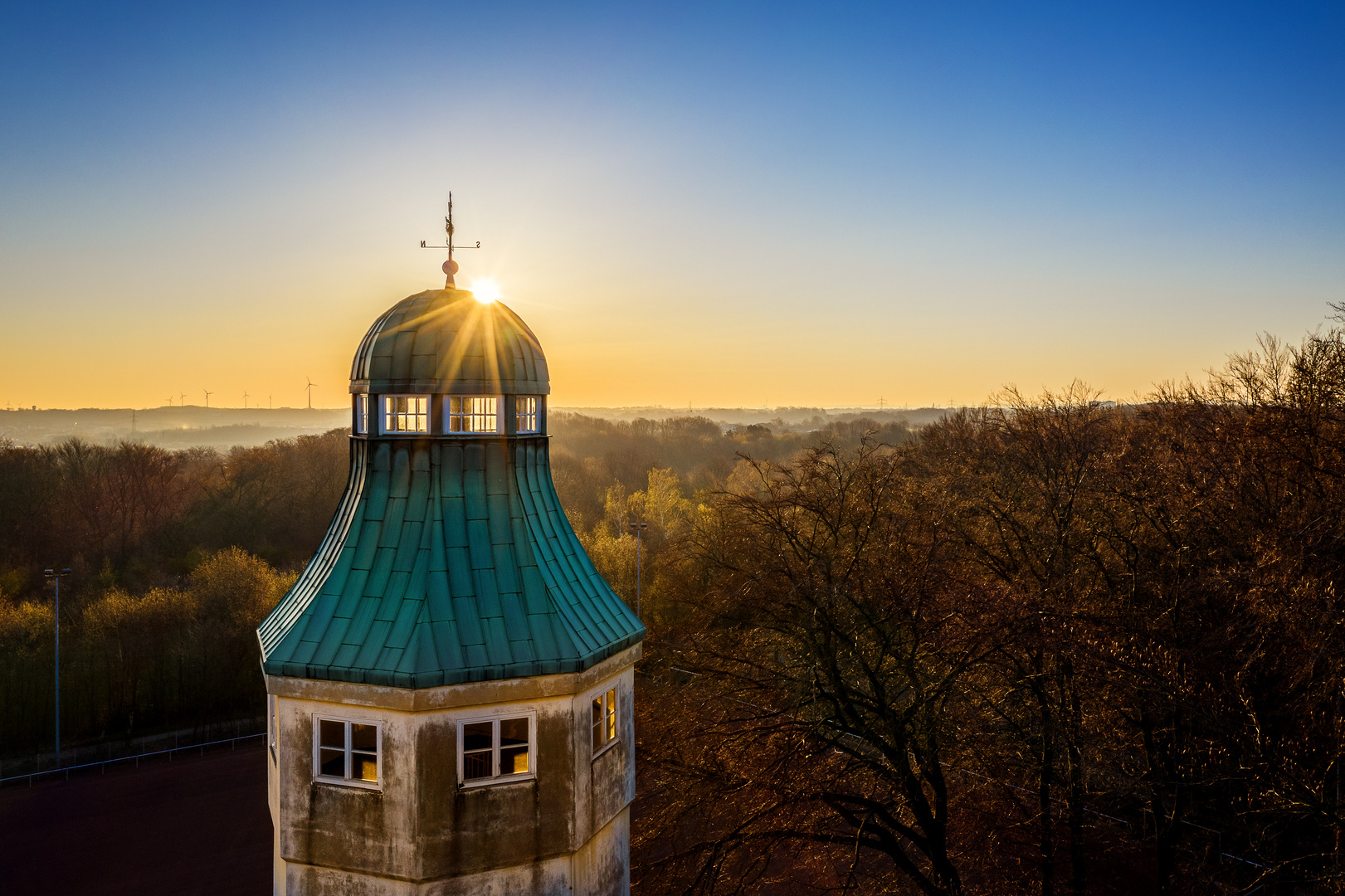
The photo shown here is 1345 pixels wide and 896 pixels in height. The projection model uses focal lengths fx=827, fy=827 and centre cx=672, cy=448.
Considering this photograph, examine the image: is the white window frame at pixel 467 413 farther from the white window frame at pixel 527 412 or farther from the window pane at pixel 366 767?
the window pane at pixel 366 767

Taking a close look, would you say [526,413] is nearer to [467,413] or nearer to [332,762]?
[467,413]

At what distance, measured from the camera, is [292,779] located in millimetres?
10555

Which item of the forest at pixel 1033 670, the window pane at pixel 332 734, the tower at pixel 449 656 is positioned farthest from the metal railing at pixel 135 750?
the window pane at pixel 332 734

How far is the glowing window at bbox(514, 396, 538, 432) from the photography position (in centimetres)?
1223

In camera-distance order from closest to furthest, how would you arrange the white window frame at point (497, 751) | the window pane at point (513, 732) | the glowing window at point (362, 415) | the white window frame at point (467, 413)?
the white window frame at point (497, 751) < the window pane at point (513, 732) < the white window frame at point (467, 413) < the glowing window at point (362, 415)

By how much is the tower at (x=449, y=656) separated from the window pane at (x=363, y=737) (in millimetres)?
68

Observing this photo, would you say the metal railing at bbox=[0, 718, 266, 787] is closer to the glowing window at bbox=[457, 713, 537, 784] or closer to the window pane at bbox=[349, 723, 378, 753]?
the window pane at bbox=[349, 723, 378, 753]

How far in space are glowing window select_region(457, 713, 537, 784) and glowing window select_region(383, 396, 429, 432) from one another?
417cm

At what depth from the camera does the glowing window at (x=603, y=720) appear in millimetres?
11680

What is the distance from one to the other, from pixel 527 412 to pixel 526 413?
0.02m

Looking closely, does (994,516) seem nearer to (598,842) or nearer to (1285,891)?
(1285,891)

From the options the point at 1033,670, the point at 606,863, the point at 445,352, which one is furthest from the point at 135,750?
the point at 1033,670

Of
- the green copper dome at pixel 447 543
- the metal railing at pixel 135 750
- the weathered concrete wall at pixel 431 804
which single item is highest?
the green copper dome at pixel 447 543

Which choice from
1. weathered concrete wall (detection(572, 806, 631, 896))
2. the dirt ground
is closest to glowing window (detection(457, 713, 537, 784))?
weathered concrete wall (detection(572, 806, 631, 896))
